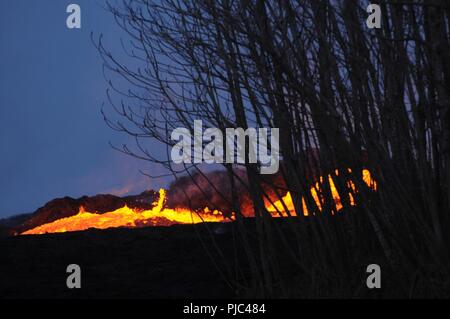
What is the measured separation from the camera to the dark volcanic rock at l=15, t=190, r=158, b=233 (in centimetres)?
1124

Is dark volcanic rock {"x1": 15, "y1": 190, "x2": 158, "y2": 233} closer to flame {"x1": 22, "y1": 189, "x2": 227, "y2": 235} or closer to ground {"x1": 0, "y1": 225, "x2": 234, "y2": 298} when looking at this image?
flame {"x1": 22, "y1": 189, "x2": 227, "y2": 235}

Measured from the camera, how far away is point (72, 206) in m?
11.4

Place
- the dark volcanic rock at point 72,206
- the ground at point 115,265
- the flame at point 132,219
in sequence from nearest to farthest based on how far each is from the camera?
the ground at point 115,265 → the flame at point 132,219 → the dark volcanic rock at point 72,206

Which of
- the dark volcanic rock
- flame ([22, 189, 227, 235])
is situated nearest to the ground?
flame ([22, 189, 227, 235])

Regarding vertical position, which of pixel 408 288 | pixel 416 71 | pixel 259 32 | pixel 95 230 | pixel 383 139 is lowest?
pixel 408 288

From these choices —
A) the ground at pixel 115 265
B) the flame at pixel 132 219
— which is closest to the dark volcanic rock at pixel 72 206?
the flame at pixel 132 219

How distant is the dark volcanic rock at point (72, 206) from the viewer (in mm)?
11242

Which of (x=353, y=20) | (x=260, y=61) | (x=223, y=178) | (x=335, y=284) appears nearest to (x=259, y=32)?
(x=260, y=61)

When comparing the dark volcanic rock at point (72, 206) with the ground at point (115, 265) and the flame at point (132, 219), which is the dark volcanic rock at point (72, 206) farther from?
the ground at point (115, 265)

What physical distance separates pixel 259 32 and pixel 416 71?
42.1 inches

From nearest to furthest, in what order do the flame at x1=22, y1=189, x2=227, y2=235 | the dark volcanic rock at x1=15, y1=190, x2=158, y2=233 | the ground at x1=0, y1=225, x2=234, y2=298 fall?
1. the ground at x1=0, y1=225, x2=234, y2=298
2. the flame at x1=22, y1=189, x2=227, y2=235
3. the dark volcanic rock at x1=15, y1=190, x2=158, y2=233

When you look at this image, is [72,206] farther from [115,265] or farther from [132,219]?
[115,265]

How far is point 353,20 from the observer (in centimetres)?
425

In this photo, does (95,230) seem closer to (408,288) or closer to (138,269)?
(138,269)
